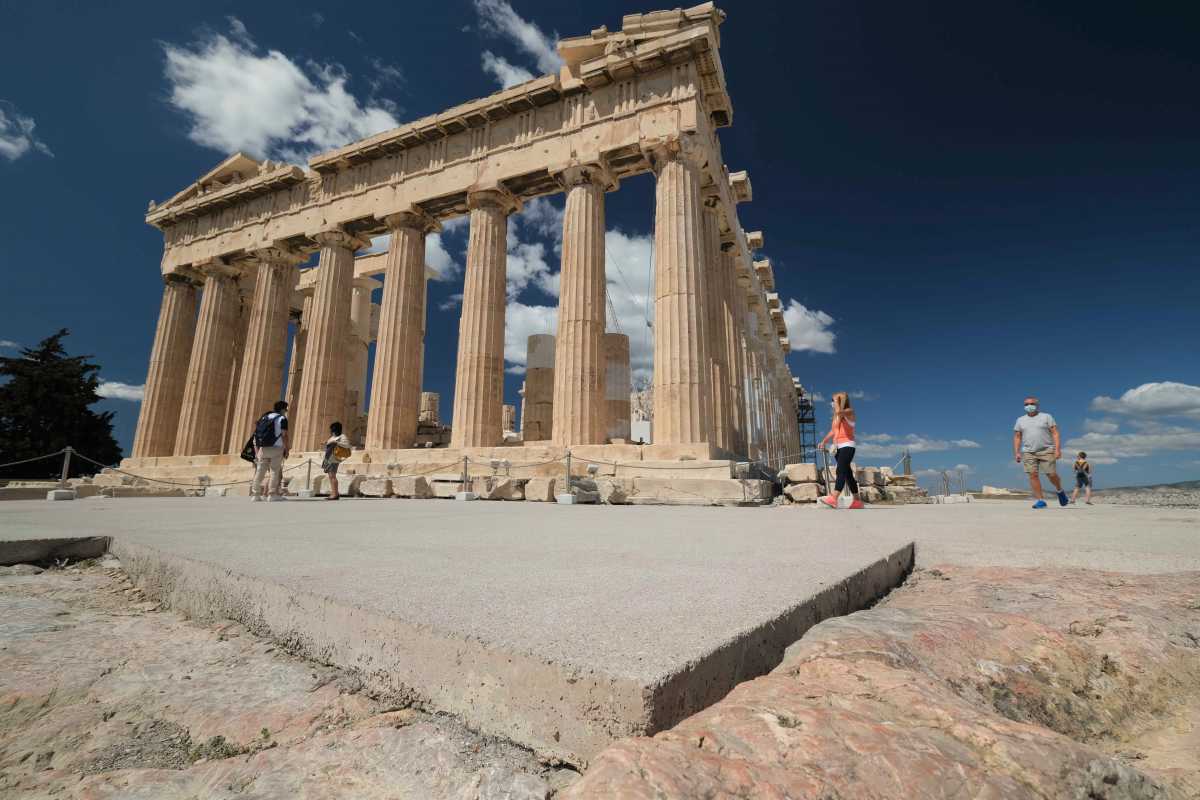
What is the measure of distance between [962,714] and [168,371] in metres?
25.7

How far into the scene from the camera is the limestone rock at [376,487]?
39.1ft

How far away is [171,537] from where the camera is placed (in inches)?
127

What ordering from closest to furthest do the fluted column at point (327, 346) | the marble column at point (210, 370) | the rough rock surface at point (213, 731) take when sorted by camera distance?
1. the rough rock surface at point (213, 731)
2. the fluted column at point (327, 346)
3. the marble column at point (210, 370)

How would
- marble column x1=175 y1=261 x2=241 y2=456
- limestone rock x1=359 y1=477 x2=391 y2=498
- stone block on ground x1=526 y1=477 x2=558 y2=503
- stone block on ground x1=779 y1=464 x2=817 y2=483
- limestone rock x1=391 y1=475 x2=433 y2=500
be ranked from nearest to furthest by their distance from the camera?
stone block on ground x1=526 y1=477 x2=558 y2=503 → limestone rock x1=391 y1=475 x2=433 y2=500 → limestone rock x1=359 y1=477 x2=391 y2=498 → stone block on ground x1=779 y1=464 x2=817 y2=483 → marble column x1=175 y1=261 x2=241 y2=456

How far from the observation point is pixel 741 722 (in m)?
0.94

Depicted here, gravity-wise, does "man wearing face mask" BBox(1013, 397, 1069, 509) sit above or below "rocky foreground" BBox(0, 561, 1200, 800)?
above

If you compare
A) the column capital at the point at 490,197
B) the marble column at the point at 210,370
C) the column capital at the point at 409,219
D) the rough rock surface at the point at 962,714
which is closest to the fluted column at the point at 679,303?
the column capital at the point at 490,197

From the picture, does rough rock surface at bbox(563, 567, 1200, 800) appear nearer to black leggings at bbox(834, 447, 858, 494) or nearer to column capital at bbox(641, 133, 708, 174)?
black leggings at bbox(834, 447, 858, 494)

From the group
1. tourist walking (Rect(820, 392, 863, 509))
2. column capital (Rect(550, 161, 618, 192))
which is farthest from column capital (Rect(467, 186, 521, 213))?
tourist walking (Rect(820, 392, 863, 509))

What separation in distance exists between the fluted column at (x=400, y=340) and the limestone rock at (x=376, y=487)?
2.67m

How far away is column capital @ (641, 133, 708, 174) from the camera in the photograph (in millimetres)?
12992

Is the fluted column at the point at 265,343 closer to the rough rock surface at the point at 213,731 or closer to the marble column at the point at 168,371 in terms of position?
the marble column at the point at 168,371

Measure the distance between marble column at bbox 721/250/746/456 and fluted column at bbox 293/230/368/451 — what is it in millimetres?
11862

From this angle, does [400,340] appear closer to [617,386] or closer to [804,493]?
[617,386]
